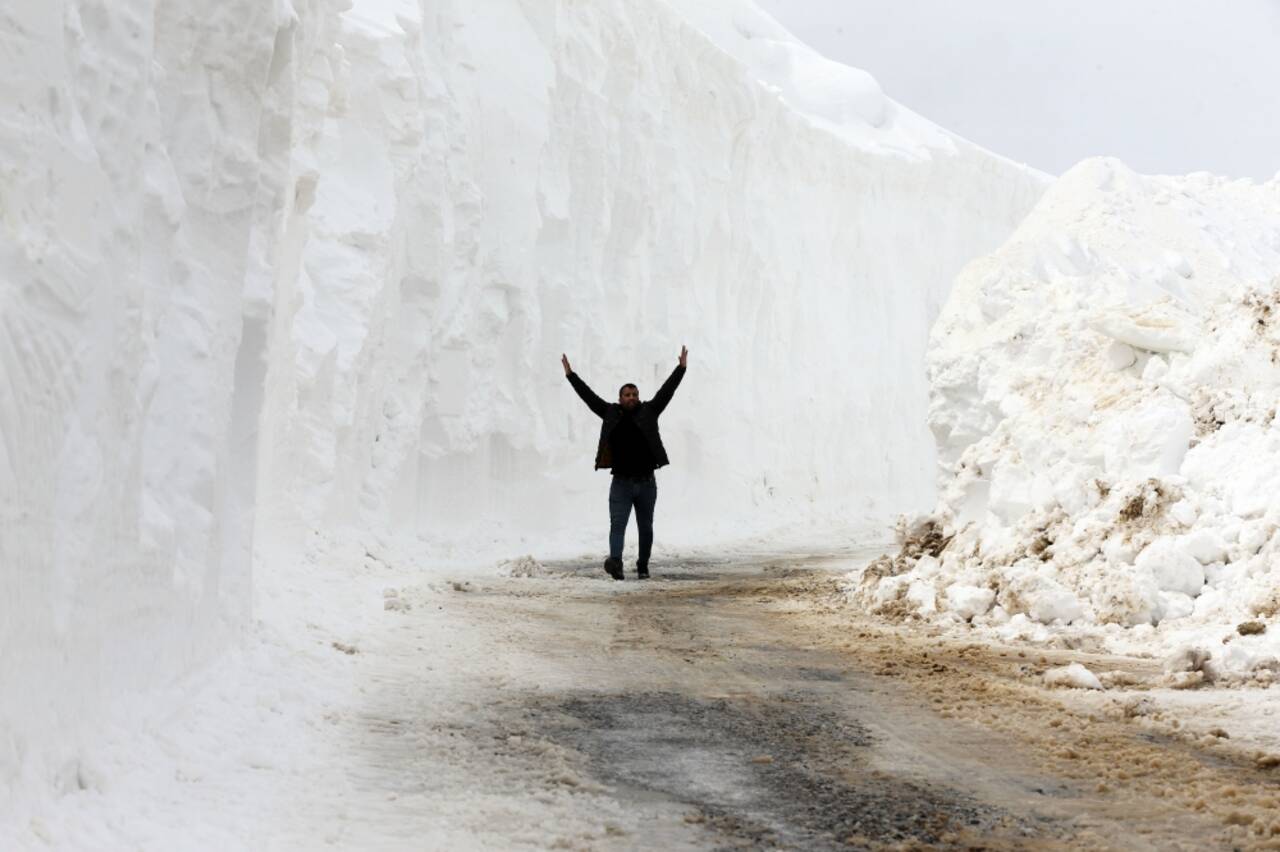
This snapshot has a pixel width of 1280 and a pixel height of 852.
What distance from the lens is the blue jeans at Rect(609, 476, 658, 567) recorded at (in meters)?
10.3

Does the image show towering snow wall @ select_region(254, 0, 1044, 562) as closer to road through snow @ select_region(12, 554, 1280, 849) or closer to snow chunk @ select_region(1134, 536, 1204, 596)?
road through snow @ select_region(12, 554, 1280, 849)

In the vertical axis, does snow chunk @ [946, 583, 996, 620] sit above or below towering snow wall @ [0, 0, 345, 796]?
below

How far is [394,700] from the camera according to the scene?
14.6 ft

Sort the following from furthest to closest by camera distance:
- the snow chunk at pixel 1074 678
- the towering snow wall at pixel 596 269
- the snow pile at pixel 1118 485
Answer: the towering snow wall at pixel 596 269, the snow pile at pixel 1118 485, the snow chunk at pixel 1074 678

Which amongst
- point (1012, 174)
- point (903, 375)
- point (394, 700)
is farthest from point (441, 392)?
point (1012, 174)

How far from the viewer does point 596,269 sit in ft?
65.7

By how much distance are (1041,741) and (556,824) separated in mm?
1681

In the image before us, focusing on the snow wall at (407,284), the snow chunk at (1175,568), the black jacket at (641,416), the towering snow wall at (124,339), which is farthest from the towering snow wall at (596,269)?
the snow chunk at (1175,568)

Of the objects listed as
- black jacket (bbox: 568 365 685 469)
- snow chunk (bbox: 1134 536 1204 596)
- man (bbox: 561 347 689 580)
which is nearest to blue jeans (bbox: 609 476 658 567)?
man (bbox: 561 347 689 580)

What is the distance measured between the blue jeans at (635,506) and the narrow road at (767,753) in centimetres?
397

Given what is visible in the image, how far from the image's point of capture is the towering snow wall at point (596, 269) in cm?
1241

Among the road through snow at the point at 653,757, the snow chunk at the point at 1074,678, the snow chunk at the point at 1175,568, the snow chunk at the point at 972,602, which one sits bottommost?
the road through snow at the point at 653,757

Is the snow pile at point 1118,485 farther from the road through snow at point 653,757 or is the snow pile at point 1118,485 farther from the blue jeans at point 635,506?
the blue jeans at point 635,506

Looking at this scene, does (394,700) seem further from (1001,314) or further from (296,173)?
(1001,314)
